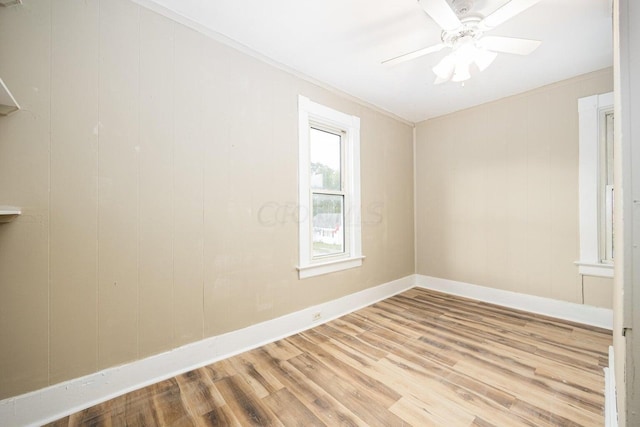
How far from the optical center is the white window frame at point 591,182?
260 cm

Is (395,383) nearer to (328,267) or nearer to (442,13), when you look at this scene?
(328,267)

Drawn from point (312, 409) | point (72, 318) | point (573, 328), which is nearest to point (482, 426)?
point (312, 409)

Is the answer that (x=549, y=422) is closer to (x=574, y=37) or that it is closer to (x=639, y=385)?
(x=639, y=385)

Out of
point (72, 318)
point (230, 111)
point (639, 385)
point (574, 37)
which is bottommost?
point (72, 318)

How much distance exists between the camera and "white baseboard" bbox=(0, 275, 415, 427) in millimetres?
1406

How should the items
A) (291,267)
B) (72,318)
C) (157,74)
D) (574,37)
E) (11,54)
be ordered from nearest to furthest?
(11,54) → (72,318) → (157,74) → (574,37) → (291,267)

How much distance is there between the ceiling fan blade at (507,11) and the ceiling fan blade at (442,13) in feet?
0.53

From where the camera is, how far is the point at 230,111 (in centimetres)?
215

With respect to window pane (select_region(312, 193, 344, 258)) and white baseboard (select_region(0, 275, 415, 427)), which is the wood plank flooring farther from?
window pane (select_region(312, 193, 344, 258))

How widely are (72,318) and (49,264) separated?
0.35 metres

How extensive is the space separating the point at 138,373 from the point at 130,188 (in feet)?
4.05

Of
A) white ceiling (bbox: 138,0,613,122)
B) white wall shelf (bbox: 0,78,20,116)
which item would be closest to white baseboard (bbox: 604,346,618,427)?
white ceiling (bbox: 138,0,613,122)

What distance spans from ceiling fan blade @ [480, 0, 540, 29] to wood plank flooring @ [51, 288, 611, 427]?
2.27 m

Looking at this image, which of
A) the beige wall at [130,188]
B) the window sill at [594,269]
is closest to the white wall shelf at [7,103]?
the beige wall at [130,188]
